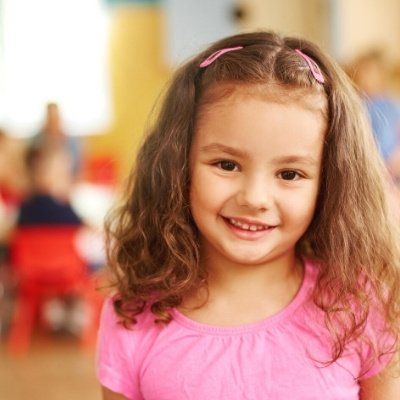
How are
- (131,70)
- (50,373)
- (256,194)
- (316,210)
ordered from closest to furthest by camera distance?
(256,194), (316,210), (50,373), (131,70)

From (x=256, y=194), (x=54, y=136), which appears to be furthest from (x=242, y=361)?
(x=54, y=136)

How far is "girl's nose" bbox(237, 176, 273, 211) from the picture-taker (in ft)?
3.15

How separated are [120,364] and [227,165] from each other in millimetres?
352

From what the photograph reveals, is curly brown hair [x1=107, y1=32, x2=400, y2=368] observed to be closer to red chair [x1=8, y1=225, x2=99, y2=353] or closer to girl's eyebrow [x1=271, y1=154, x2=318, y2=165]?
girl's eyebrow [x1=271, y1=154, x2=318, y2=165]

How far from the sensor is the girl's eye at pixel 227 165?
0.99m

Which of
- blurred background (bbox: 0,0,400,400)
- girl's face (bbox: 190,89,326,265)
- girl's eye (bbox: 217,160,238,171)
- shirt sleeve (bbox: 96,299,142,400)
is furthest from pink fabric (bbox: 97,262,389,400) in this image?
blurred background (bbox: 0,0,400,400)

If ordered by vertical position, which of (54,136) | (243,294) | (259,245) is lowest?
(54,136)

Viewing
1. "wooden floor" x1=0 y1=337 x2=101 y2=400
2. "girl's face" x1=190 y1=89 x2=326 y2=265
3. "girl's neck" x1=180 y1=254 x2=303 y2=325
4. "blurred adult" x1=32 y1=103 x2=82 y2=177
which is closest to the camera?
"girl's face" x1=190 y1=89 x2=326 y2=265

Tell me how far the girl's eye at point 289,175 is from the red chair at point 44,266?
2221mm

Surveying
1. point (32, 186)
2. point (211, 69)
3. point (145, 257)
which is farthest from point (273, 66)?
point (32, 186)

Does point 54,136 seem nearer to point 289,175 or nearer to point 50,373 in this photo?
point 50,373

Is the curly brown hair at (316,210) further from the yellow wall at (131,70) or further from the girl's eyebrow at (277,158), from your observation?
the yellow wall at (131,70)

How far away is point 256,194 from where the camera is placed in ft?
3.15

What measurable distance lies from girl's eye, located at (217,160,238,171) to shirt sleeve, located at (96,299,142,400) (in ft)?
0.98
